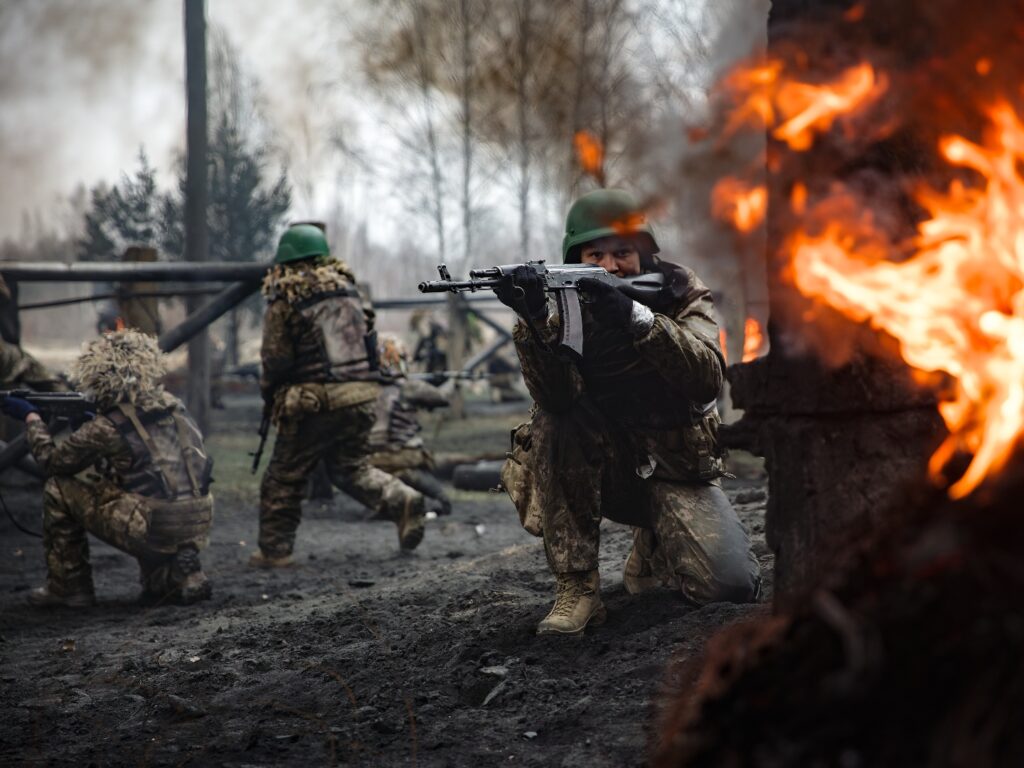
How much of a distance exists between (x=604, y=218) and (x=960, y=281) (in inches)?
87.9

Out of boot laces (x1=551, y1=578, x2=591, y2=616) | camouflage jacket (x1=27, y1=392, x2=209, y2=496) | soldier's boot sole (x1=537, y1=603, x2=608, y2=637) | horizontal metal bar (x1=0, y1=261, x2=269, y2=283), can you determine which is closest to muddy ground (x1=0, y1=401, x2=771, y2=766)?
soldier's boot sole (x1=537, y1=603, x2=608, y2=637)

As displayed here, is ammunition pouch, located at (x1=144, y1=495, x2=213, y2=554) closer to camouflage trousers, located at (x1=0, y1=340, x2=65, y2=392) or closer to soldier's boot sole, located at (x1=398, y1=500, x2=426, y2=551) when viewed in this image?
soldier's boot sole, located at (x1=398, y1=500, x2=426, y2=551)

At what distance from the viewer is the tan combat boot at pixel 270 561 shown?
A: 23.1 feet

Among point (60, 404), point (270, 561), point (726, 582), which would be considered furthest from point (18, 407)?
point (726, 582)

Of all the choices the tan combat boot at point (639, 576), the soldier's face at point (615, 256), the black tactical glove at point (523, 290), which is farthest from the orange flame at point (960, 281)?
the tan combat boot at point (639, 576)

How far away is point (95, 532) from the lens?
579 centimetres

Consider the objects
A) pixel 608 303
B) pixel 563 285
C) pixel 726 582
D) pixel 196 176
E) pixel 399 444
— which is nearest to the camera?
pixel 608 303

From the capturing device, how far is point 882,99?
285 cm

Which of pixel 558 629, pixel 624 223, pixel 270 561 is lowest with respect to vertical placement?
pixel 270 561

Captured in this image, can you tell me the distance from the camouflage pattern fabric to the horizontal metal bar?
4846 millimetres

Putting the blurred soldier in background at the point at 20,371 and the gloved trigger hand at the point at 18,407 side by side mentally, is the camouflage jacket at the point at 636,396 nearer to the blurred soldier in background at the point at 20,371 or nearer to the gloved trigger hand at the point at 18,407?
the gloved trigger hand at the point at 18,407

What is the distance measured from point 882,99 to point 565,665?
86.7 inches

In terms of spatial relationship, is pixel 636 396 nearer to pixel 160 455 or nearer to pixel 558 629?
pixel 558 629

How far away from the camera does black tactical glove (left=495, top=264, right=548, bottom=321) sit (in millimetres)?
3996
